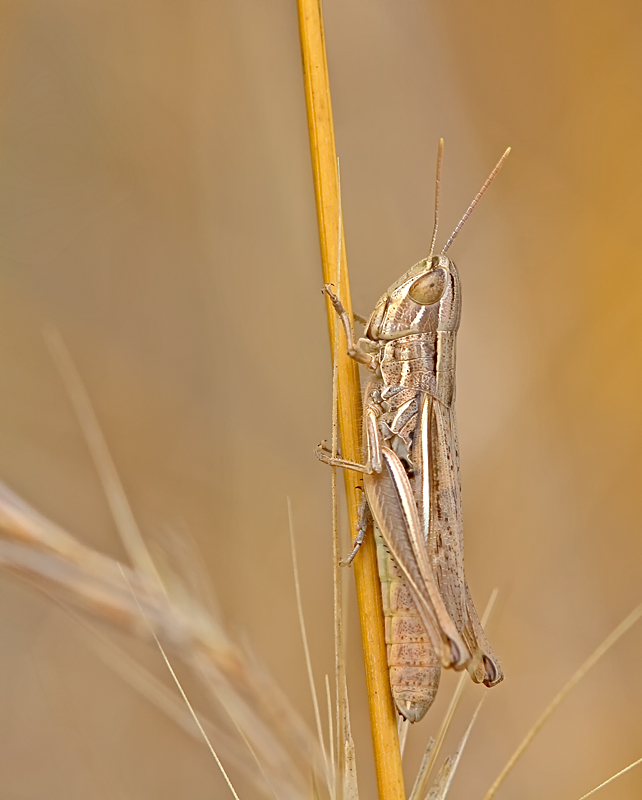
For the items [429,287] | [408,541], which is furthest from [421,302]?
[408,541]

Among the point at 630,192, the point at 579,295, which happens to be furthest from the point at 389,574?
the point at 630,192

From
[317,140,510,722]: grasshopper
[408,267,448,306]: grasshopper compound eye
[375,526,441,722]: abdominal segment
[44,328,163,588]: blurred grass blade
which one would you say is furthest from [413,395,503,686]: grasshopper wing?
[44,328,163,588]: blurred grass blade

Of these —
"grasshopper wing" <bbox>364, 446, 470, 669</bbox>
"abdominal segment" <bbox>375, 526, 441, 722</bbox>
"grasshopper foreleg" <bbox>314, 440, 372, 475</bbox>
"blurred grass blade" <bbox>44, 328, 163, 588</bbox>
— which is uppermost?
"blurred grass blade" <bbox>44, 328, 163, 588</bbox>

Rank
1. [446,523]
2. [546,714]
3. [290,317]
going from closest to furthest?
[546,714]
[446,523]
[290,317]

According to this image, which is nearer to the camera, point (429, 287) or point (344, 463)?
point (344, 463)

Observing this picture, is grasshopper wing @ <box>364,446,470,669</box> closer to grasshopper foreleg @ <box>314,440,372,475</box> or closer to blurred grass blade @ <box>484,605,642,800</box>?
grasshopper foreleg @ <box>314,440,372,475</box>

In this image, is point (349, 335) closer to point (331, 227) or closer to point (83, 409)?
point (331, 227)
